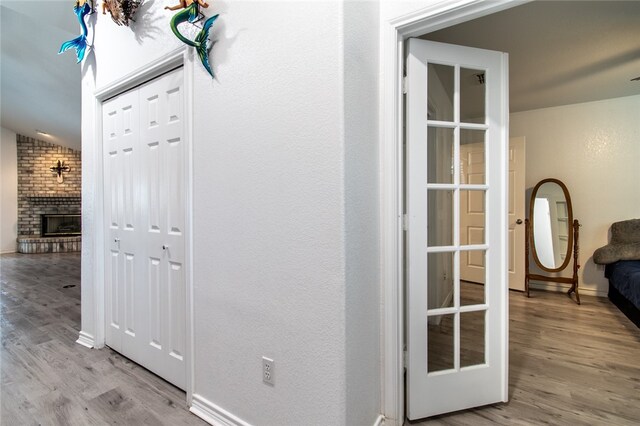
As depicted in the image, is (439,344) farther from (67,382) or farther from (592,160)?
(592,160)

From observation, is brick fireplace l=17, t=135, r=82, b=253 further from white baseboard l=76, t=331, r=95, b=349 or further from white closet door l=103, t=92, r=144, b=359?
white closet door l=103, t=92, r=144, b=359

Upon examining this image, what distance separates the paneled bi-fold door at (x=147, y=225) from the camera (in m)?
1.81

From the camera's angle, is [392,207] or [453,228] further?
[453,228]

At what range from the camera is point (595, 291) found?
11.8 ft

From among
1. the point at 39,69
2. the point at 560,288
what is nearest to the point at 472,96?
the point at 560,288

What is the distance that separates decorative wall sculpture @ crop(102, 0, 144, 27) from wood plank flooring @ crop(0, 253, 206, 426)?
2303 millimetres

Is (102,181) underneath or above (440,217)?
above

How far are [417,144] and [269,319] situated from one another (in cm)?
113

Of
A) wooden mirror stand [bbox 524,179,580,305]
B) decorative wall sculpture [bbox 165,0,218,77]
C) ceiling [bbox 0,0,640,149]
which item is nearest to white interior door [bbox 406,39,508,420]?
ceiling [bbox 0,0,640,149]

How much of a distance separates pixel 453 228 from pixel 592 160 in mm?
3281

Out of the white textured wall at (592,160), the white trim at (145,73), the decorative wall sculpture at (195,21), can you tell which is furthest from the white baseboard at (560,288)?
the white trim at (145,73)

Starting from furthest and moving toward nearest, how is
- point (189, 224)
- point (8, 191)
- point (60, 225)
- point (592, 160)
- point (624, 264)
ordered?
point (60, 225) → point (8, 191) → point (592, 160) → point (624, 264) → point (189, 224)

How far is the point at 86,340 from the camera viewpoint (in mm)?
2387

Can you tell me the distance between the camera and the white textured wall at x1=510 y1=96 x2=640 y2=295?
11.1 feet
